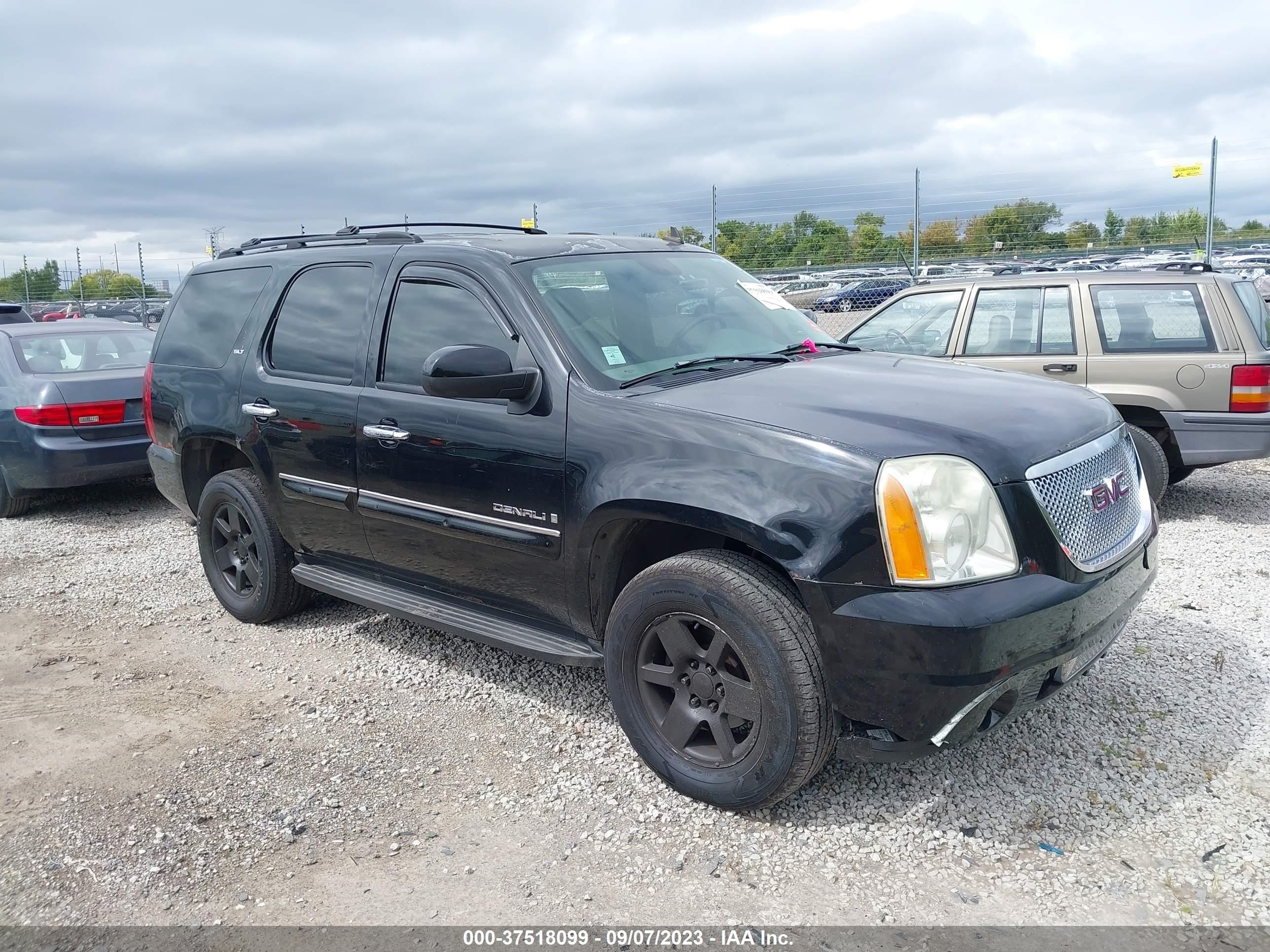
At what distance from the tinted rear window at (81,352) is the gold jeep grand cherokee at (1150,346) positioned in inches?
259

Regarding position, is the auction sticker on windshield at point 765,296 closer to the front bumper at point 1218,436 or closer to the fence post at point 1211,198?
the front bumper at point 1218,436

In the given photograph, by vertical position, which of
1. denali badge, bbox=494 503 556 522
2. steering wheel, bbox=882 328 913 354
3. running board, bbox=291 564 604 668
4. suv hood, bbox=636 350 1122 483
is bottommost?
running board, bbox=291 564 604 668

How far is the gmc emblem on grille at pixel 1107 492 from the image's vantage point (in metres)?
3.22

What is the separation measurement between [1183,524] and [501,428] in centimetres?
512

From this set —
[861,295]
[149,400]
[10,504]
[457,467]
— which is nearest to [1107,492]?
[457,467]

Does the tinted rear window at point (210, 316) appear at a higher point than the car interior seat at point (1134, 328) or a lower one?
higher

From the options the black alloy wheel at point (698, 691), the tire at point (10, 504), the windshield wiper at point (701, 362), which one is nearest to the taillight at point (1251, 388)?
the windshield wiper at point (701, 362)

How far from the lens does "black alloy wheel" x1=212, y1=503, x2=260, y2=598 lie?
512cm

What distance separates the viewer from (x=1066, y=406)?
3.46m

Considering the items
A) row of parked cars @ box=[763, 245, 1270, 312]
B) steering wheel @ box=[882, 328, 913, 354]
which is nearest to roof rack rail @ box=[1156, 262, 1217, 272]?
steering wheel @ box=[882, 328, 913, 354]

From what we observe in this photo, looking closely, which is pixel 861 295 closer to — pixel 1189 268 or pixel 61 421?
pixel 1189 268

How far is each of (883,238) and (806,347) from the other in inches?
695

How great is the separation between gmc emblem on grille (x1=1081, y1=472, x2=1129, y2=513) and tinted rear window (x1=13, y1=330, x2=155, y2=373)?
725 centimetres

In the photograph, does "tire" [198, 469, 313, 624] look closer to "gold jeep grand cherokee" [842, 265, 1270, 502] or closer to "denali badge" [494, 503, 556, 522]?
"denali badge" [494, 503, 556, 522]
